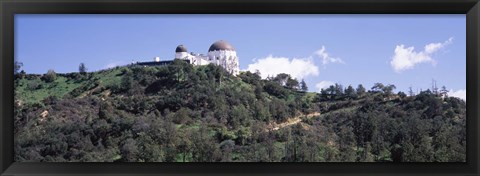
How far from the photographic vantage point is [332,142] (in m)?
3.10

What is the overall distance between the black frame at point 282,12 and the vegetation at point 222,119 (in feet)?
3.34

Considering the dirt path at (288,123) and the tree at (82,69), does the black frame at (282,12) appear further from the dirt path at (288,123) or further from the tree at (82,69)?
the tree at (82,69)

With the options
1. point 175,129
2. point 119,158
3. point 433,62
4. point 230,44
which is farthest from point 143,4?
point 433,62

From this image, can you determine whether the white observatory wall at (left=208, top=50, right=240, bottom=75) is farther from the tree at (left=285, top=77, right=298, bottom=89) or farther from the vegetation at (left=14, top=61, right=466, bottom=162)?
the tree at (left=285, top=77, right=298, bottom=89)

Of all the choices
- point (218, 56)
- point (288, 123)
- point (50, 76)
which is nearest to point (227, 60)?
point (218, 56)

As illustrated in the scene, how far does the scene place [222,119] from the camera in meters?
3.32

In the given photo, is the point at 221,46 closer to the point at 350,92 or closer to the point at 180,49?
the point at 180,49

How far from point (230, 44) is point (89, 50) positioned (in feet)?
3.00

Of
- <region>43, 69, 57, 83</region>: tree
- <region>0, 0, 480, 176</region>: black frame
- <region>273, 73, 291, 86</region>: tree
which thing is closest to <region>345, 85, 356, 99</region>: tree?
<region>273, 73, 291, 86</region>: tree

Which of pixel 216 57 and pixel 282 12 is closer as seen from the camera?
pixel 282 12

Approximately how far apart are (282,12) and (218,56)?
5.45 ft

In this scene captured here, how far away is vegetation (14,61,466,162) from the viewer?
285 cm

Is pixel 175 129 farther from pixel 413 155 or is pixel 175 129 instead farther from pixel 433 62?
pixel 433 62

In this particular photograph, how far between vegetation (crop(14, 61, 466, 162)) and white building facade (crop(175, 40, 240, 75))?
0.18 ft
